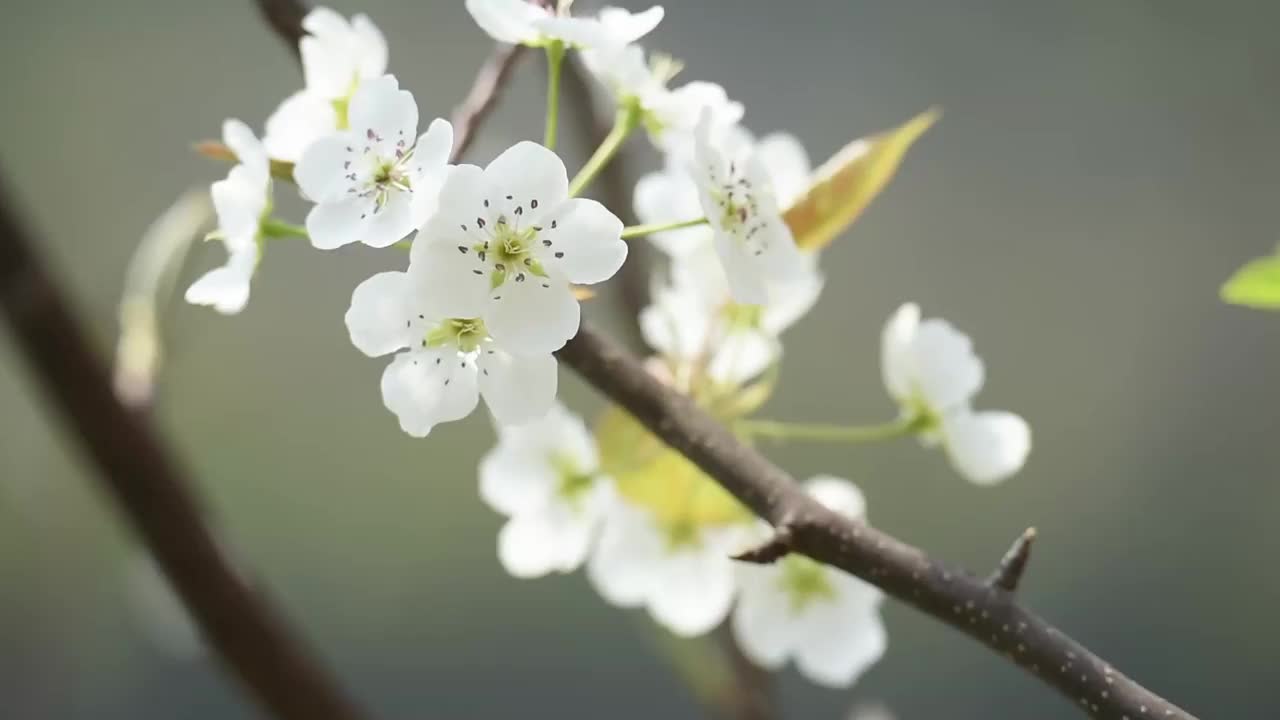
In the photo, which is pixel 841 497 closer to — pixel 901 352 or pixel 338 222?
pixel 901 352

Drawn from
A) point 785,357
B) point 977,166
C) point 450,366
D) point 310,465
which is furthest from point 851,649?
point 310,465

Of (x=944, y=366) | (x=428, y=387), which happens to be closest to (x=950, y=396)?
(x=944, y=366)

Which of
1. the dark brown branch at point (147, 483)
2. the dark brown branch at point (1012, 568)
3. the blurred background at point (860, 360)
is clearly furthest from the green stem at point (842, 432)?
the blurred background at point (860, 360)

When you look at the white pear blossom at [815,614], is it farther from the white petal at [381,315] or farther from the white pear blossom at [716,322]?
the white petal at [381,315]

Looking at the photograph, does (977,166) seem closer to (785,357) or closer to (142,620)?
(785,357)

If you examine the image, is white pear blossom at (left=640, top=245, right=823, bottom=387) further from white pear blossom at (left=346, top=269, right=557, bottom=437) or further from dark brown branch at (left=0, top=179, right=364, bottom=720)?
dark brown branch at (left=0, top=179, right=364, bottom=720)

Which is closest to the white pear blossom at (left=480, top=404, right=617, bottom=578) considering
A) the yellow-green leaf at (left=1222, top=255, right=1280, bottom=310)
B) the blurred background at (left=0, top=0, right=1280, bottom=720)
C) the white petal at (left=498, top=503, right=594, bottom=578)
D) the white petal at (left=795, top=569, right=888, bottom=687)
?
the white petal at (left=498, top=503, right=594, bottom=578)

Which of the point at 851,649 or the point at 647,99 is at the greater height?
the point at 647,99
